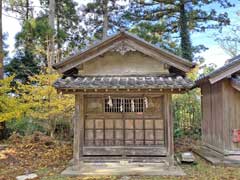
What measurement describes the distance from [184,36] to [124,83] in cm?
1287

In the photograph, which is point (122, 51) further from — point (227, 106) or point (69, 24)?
point (69, 24)

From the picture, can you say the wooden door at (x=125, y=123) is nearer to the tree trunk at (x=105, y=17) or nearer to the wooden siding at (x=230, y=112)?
the wooden siding at (x=230, y=112)

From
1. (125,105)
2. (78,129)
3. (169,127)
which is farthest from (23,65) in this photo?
(169,127)

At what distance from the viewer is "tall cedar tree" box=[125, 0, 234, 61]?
1910cm

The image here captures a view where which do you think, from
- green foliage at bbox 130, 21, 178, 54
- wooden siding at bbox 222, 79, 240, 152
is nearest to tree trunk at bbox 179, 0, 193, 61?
green foliage at bbox 130, 21, 178, 54

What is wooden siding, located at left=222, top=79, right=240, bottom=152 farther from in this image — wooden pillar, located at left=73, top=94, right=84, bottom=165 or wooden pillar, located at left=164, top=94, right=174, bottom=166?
wooden pillar, located at left=73, top=94, right=84, bottom=165

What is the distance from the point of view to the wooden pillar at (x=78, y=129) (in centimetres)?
830

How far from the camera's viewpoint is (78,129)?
8.38 m

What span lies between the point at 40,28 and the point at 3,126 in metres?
5.18

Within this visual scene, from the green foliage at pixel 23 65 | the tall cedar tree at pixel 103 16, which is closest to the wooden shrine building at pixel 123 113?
the tall cedar tree at pixel 103 16

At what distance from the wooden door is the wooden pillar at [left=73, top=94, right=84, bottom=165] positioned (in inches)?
7.8

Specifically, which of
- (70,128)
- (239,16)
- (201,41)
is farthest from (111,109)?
(239,16)

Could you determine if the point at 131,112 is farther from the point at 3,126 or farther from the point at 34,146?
the point at 3,126

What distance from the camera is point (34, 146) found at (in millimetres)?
11484
